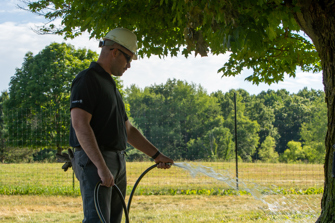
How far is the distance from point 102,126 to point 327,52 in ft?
7.25

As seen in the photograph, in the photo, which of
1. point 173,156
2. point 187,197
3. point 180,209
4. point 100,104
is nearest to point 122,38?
point 100,104

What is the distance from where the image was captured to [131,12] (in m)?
3.67

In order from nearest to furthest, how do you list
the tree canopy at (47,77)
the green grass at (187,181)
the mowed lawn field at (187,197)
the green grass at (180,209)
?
the green grass at (180,209) → the mowed lawn field at (187,197) → the green grass at (187,181) → the tree canopy at (47,77)

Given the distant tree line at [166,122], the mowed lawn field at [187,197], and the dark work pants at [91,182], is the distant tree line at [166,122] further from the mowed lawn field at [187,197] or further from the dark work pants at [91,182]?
the dark work pants at [91,182]

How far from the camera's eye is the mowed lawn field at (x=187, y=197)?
5908mm

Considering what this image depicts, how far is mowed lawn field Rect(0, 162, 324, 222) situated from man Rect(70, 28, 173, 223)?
167 centimetres

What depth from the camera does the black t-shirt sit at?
2289 millimetres

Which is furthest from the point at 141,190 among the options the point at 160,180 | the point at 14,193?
the point at 14,193

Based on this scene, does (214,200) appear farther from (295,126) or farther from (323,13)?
(295,126)

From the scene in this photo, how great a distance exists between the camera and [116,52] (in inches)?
101

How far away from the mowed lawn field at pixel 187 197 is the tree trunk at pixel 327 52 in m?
1.09

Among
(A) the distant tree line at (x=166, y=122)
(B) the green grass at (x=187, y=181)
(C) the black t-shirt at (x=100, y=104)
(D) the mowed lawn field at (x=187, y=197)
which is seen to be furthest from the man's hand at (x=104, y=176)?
(A) the distant tree line at (x=166, y=122)

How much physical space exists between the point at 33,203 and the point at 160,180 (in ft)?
11.9

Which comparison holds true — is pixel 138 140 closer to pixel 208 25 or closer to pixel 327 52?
pixel 208 25
